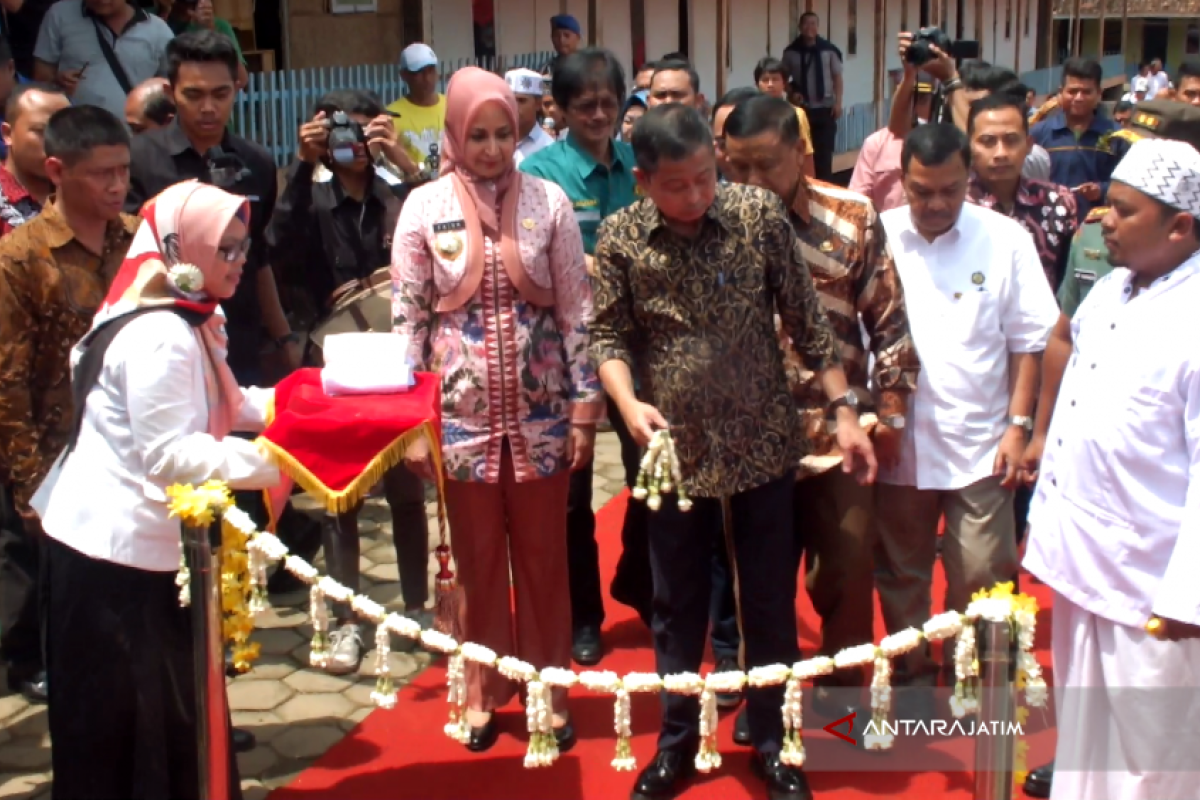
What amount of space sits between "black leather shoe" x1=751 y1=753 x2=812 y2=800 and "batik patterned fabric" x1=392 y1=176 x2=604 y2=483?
1.04 m

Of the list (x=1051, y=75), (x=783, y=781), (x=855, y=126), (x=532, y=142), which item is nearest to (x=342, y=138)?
(x=532, y=142)

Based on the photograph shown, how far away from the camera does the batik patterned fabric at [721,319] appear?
3545 millimetres

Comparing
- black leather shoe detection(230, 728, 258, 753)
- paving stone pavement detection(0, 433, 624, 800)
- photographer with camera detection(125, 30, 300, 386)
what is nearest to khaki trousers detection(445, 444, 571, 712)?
paving stone pavement detection(0, 433, 624, 800)

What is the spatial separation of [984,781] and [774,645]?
42.4 inches

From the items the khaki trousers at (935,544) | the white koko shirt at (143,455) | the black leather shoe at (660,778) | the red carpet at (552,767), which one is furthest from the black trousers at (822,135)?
the white koko shirt at (143,455)

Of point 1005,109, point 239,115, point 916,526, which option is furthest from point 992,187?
point 239,115

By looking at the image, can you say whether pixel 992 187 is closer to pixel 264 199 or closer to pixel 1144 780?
pixel 1144 780

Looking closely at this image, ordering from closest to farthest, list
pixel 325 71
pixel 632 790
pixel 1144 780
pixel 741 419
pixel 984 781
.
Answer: pixel 984 781 → pixel 1144 780 → pixel 741 419 → pixel 632 790 → pixel 325 71

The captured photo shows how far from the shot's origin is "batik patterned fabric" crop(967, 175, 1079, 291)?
4684mm

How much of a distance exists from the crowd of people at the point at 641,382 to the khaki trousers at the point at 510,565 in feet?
0.03

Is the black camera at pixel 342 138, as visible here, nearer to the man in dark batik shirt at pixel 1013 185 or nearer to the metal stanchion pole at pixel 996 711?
the man in dark batik shirt at pixel 1013 185

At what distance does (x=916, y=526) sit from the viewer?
4094 mm

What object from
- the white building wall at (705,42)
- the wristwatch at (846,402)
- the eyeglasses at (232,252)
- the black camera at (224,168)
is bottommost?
the wristwatch at (846,402)

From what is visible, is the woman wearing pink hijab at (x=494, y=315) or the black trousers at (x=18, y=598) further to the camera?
the black trousers at (x=18, y=598)
